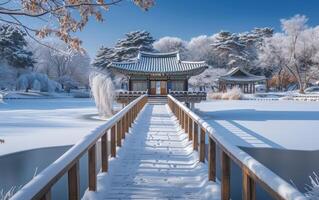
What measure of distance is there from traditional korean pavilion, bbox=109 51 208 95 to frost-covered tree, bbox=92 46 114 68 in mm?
22615

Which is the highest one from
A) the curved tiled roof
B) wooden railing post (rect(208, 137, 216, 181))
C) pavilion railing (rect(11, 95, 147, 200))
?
the curved tiled roof

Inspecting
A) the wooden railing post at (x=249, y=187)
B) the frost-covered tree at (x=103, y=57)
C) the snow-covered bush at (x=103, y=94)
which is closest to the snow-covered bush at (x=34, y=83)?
the frost-covered tree at (x=103, y=57)

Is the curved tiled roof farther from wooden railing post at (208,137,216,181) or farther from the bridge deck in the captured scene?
wooden railing post at (208,137,216,181)

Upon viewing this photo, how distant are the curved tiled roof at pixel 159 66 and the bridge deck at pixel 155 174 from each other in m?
17.2

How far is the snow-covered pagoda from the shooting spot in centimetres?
2475

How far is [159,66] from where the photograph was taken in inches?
1045

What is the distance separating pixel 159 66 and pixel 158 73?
64.2 inches

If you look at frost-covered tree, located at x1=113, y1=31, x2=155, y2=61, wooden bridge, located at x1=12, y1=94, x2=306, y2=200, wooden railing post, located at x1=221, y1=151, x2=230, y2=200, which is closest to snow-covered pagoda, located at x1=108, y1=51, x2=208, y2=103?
wooden bridge, located at x1=12, y1=94, x2=306, y2=200

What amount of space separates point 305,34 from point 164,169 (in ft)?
158

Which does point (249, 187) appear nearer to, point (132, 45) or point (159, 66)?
point (159, 66)

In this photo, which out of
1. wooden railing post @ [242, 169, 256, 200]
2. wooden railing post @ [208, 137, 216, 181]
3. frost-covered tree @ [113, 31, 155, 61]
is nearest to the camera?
wooden railing post @ [242, 169, 256, 200]

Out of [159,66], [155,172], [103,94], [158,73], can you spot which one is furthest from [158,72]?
[155,172]

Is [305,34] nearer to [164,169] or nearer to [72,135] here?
[72,135]

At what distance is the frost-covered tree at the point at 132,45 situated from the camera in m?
46.4
